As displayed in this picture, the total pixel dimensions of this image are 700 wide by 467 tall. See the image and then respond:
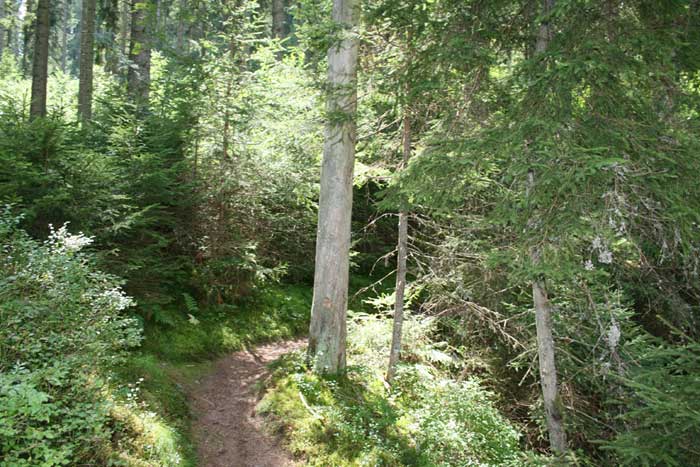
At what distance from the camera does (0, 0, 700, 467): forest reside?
4.36m

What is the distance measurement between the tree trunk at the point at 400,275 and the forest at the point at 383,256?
49 mm

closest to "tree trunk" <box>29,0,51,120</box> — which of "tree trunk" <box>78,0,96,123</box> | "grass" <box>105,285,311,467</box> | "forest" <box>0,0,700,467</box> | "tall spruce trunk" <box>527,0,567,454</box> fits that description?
"forest" <box>0,0,700,467</box>

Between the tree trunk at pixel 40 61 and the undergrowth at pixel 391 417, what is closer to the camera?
the undergrowth at pixel 391 417

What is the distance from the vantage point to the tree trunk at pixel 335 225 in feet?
23.1

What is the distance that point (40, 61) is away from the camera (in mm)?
10266

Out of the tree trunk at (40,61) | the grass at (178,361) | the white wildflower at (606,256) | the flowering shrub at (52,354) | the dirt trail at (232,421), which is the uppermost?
the tree trunk at (40,61)

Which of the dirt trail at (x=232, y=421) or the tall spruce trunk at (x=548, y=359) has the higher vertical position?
the tall spruce trunk at (x=548, y=359)

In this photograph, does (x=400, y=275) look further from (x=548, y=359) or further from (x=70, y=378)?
(x=70, y=378)

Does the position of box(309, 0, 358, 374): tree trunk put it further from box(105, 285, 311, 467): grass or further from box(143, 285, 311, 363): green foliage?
box(143, 285, 311, 363): green foliage

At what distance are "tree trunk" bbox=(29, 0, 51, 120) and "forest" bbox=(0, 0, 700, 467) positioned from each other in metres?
0.07

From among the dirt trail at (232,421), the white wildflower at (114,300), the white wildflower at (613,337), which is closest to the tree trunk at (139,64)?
the dirt trail at (232,421)

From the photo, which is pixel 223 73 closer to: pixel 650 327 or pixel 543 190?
pixel 543 190

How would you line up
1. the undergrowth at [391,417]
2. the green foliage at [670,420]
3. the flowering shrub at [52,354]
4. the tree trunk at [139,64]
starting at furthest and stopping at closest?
the tree trunk at [139,64] < the undergrowth at [391,417] < the flowering shrub at [52,354] < the green foliage at [670,420]

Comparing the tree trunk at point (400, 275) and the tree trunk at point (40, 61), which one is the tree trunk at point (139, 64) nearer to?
the tree trunk at point (40, 61)
